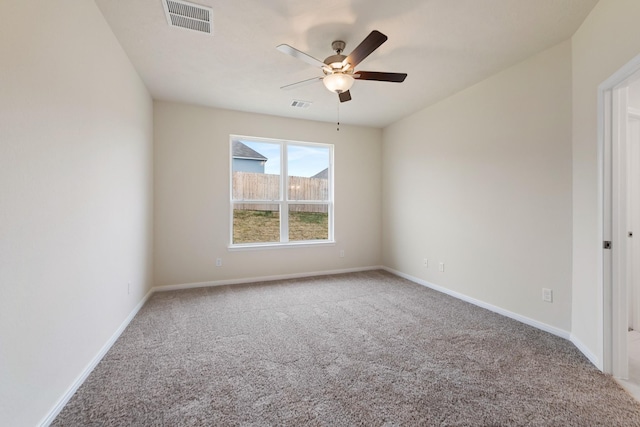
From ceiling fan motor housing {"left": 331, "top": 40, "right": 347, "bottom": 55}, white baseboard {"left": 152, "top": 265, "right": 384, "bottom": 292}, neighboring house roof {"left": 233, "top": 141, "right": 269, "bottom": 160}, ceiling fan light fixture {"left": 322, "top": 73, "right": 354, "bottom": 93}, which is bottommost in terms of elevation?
white baseboard {"left": 152, "top": 265, "right": 384, "bottom": 292}

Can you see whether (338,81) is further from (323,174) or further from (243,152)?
(323,174)

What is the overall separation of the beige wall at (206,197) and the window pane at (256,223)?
7.9 inches

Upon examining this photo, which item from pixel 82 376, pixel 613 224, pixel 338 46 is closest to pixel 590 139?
pixel 613 224

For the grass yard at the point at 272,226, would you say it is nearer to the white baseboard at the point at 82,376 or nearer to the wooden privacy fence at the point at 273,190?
the wooden privacy fence at the point at 273,190

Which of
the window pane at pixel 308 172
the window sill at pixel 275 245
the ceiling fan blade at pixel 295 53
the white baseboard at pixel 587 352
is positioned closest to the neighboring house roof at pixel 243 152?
the window pane at pixel 308 172

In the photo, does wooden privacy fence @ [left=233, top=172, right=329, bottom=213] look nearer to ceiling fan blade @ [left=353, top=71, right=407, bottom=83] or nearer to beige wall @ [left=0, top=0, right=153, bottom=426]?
beige wall @ [left=0, top=0, right=153, bottom=426]

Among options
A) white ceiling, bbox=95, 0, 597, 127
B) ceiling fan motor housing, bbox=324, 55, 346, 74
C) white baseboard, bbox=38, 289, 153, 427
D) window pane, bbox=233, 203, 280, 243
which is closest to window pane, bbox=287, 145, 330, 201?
window pane, bbox=233, 203, 280, 243

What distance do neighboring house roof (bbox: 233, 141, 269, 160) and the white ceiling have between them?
0.91 metres

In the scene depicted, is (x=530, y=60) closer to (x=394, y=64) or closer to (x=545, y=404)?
(x=394, y=64)

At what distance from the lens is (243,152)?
452 cm

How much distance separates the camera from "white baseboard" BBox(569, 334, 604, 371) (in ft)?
6.66

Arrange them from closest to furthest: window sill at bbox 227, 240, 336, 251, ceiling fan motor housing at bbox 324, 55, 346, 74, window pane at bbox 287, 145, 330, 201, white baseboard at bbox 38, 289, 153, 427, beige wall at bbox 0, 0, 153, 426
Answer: beige wall at bbox 0, 0, 153, 426 → white baseboard at bbox 38, 289, 153, 427 → ceiling fan motor housing at bbox 324, 55, 346, 74 → window sill at bbox 227, 240, 336, 251 → window pane at bbox 287, 145, 330, 201

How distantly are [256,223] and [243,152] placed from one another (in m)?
1.18

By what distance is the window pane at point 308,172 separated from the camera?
4.85 m
